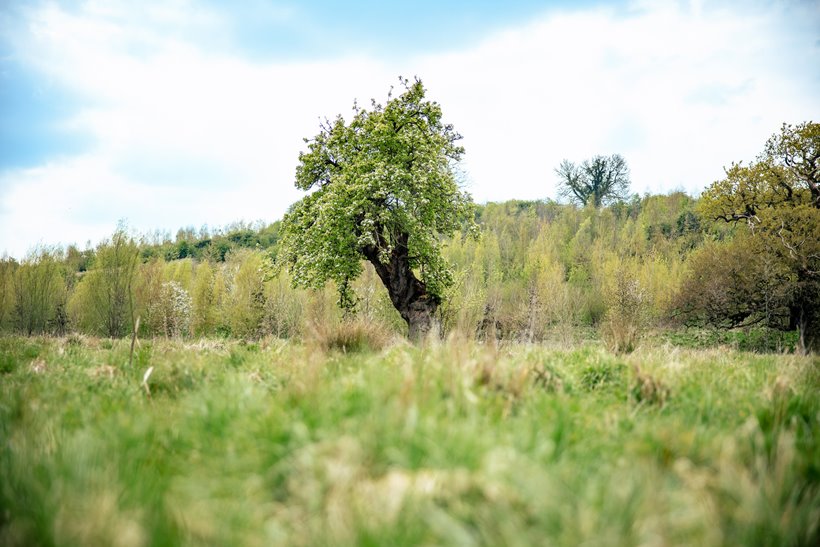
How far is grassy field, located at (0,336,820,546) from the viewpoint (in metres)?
1.82

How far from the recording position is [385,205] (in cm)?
1655

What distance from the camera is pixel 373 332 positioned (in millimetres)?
7277

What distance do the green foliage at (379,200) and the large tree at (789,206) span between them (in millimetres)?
18903

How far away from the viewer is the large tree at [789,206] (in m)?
23.0

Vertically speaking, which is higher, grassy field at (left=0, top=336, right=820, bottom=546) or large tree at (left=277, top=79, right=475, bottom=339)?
large tree at (left=277, top=79, right=475, bottom=339)

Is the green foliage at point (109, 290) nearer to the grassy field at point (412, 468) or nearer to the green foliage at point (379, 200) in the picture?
the green foliage at point (379, 200)

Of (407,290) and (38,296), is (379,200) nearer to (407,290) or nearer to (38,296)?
(407,290)

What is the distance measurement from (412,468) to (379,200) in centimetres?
1488

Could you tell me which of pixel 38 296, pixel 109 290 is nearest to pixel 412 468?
pixel 109 290

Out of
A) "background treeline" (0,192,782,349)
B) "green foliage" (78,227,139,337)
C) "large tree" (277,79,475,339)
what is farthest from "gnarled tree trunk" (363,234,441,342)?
"green foliage" (78,227,139,337)

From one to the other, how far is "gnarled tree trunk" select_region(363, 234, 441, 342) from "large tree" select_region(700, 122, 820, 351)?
19.5 metres

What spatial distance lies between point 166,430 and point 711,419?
4030 millimetres

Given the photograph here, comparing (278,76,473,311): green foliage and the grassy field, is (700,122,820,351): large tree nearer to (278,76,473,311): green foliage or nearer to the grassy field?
(278,76,473,311): green foliage

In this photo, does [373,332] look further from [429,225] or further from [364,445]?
[429,225]
